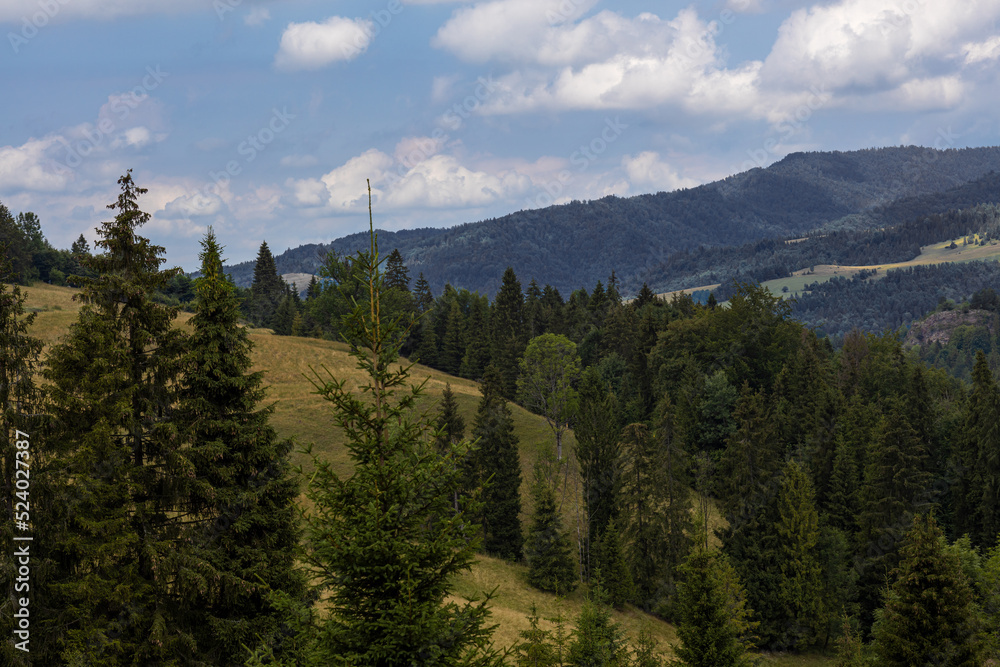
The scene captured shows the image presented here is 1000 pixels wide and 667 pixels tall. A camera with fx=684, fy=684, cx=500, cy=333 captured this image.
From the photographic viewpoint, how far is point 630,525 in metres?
52.5

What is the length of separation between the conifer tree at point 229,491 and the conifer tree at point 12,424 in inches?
135

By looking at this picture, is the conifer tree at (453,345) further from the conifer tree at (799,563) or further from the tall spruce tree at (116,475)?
the tall spruce tree at (116,475)

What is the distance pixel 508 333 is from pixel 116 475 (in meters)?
89.2

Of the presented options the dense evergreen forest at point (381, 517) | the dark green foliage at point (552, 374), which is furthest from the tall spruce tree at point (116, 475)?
the dark green foliage at point (552, 374)

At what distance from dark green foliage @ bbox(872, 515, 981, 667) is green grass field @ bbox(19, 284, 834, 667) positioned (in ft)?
60.7

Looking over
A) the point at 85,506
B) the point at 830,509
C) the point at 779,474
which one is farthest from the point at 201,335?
the point at 830,509

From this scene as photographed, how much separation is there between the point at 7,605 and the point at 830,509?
192 ft

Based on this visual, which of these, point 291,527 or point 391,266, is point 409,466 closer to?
point 291,527

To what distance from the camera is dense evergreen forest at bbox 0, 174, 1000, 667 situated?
10.5 meters

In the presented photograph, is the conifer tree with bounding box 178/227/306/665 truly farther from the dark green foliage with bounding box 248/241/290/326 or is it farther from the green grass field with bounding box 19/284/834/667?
the dark green foliage with bounding box 248/241/290/326

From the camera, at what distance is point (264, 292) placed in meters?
133

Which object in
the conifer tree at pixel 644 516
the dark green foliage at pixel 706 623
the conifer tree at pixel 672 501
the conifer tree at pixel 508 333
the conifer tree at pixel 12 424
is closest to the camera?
the conifer tree at pixel 12 424

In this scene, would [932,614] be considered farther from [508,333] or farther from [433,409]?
[508,333]

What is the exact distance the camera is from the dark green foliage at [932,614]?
22.8 meters
